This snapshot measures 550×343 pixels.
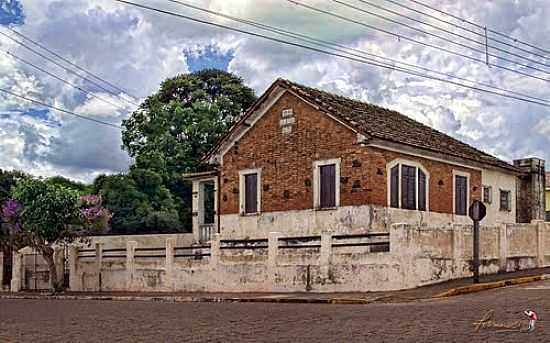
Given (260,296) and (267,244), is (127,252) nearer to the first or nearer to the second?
(267,244)

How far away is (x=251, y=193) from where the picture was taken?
96.7 feet

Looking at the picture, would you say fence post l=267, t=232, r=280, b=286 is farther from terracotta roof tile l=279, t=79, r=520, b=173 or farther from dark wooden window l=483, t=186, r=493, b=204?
dark wooden window l=483, t=186, r=493, b=204

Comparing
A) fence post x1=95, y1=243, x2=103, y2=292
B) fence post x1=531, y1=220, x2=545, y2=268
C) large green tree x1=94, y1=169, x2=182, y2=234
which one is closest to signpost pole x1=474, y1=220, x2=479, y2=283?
fence post x1=531, y1=220, x2=545, y2=268

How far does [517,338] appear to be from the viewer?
11.1m

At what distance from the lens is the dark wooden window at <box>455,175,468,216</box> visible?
3008cm

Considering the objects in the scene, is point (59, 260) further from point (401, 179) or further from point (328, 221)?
point (401, 179)

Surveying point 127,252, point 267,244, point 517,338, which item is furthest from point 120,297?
point 517,338

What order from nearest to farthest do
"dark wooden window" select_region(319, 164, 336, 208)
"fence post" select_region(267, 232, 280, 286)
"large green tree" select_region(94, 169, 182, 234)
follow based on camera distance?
"fence post" select_region(267, 232, 280, 286) → "dark wooden window" select_region(319, 164, 336, 208) → "large green tree" select_region(94, 169, 182, 234)

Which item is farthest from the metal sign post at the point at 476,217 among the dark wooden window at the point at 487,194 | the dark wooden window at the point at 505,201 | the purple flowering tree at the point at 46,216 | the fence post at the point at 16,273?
the fence post at the point at 16,273

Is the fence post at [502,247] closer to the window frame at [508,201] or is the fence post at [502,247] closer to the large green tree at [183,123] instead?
the window frame at [508,201]

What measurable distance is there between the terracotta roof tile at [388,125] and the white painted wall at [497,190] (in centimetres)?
45

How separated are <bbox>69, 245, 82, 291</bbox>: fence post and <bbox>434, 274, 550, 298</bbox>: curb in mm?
15452

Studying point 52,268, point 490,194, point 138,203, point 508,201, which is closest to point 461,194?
point 490,194

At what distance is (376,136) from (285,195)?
14.1ft
